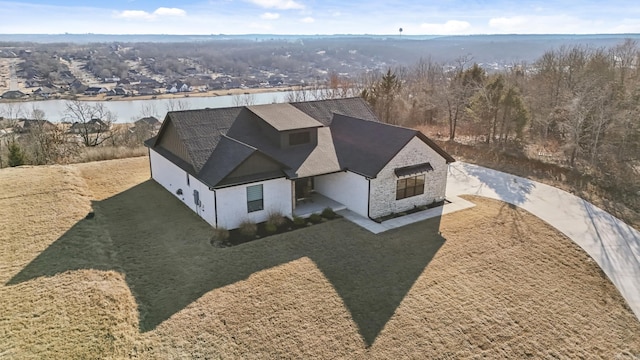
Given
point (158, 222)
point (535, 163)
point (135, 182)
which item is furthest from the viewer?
point (535, 163)

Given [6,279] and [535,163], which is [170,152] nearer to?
[6,279]

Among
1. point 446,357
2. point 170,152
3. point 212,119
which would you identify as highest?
point 212,119

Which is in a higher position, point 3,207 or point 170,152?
point 170,152

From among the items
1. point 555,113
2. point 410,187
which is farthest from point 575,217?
point 555,113

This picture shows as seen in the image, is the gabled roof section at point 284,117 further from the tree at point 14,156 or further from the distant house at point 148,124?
the distant house at point 148,124

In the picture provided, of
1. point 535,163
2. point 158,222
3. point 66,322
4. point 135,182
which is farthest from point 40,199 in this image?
point 535,163

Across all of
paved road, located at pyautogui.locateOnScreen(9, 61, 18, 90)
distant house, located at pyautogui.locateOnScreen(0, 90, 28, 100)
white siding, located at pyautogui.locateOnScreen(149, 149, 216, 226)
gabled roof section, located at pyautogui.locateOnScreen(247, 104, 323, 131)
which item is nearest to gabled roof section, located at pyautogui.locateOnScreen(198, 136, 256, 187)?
white siding, located at pyautogui.locateOnScreen(149, 149, 216, 226)

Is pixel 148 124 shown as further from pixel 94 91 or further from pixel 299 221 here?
pixel 94 91
